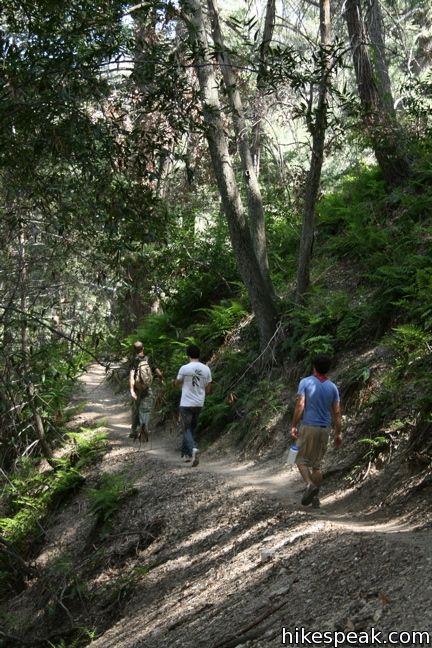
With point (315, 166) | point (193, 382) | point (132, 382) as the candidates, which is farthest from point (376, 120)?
point (132, 382)

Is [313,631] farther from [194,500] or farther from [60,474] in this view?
[60,474]

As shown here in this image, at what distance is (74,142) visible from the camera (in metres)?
8.41

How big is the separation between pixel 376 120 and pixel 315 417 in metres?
8.12

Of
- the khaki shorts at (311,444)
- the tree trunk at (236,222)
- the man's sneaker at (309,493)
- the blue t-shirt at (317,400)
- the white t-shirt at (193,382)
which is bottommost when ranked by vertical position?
the man's sneaker at (309,493)

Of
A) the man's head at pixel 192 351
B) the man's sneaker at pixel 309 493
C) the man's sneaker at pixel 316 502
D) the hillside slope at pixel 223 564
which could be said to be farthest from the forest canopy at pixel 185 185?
the man's sneaker at pixel 316 502

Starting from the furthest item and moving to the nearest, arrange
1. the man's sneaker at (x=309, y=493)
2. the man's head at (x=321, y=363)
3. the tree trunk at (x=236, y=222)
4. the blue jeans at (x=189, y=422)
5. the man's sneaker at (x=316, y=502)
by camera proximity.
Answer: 1. the tree trunk at (x=236, y=222)
2. the blue jeans at (x=189, y=422)
3. the man's sneaker at (x=316, y=502)
4. the man's sneaker at (x=309, y=493)
5. the man's head at (x=321, y=363)

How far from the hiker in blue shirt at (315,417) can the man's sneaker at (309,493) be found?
0.07 m

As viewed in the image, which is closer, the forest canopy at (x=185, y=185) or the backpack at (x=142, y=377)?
the forest canopy at (x=185, y=185)

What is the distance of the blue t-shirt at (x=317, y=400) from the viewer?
8.85 metres

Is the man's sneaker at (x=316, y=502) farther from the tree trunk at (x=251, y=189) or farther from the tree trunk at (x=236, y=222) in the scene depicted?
the tree trunk at (x=251, y=189)

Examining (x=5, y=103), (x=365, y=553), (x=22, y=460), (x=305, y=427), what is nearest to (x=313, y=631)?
(x=365, y=553)

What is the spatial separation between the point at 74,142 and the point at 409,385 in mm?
5099

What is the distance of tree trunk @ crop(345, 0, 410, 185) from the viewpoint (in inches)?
590

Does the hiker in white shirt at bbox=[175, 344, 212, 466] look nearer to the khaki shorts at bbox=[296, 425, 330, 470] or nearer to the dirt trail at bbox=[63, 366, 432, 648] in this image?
the dirt trail at bbox=[63, 366, 432, 648]
